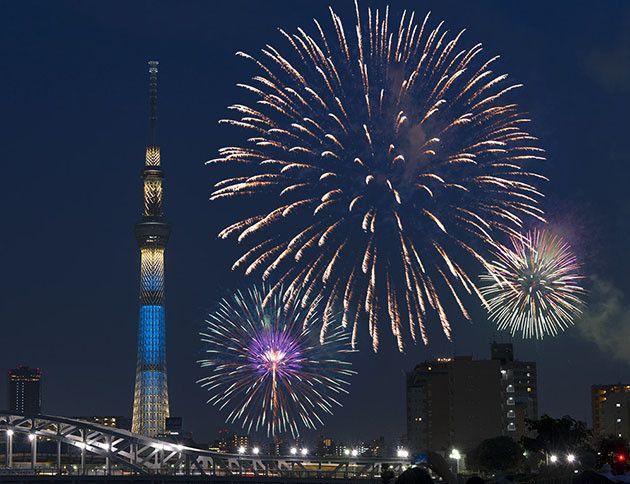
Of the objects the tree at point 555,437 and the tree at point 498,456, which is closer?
the tree at point 555,437

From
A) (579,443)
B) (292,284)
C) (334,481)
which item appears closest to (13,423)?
(334,481)

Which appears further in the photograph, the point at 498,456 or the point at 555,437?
the point at 498,456

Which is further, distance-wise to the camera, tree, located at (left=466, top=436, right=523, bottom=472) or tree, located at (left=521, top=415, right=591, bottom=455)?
tree, located at (left=466, top=436, right=523, bottom=472)

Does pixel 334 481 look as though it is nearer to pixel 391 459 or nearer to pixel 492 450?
pixel 391 459

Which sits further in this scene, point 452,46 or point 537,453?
point 537,453

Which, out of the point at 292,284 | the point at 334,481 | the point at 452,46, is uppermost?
the point at 452,46

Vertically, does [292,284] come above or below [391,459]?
above

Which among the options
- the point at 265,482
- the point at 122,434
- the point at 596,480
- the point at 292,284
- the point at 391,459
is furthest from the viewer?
the point at 122,434

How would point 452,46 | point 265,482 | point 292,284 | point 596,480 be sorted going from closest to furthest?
1. point 596,480
2. point 452,46
3. point 292,284
4. point 265,482
